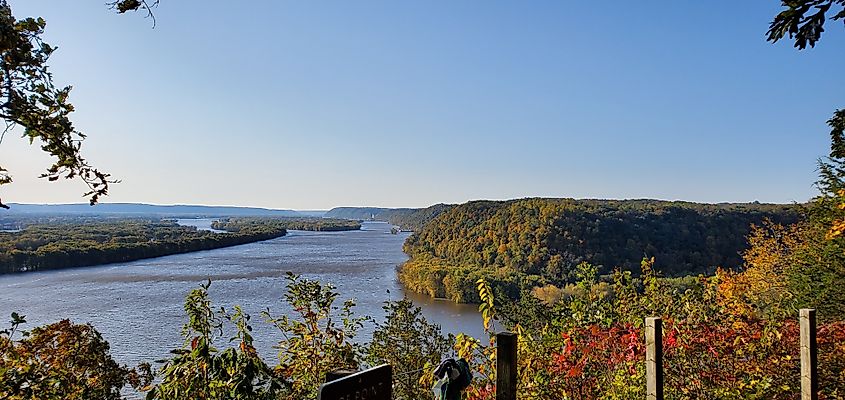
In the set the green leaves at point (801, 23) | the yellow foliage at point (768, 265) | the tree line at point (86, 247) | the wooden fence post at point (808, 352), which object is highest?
the green leaves at point (801, 23)

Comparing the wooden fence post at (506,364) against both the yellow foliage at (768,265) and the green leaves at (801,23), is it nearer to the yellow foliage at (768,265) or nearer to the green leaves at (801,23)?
the green leaves at (801,23)

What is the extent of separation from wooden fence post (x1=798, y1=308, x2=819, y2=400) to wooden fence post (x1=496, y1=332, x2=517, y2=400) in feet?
4.95

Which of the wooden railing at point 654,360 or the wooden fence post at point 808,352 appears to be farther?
the wooden fence post at point 808,352

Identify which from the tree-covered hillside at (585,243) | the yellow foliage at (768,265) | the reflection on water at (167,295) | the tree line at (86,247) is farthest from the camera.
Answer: the tree line at (86,247)

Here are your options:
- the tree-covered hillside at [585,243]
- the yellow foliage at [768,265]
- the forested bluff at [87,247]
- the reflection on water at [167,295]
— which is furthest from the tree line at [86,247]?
the yellow foliage at [768,265]

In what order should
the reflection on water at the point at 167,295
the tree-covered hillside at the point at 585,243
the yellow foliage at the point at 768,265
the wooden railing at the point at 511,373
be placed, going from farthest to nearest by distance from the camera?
the tree-covered hillside at the point at 585,243, the reflection on water at the point at 167,295, the yellow foliage at the point at 768,265, the wooden railing at the point at 511,373

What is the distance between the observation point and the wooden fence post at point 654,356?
86.6 inches

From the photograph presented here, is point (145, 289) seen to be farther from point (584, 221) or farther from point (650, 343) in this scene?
point (650, 343)

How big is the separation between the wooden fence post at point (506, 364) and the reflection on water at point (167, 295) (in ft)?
23.2

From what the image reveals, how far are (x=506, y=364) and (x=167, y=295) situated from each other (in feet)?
74.2

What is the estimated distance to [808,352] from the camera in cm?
255

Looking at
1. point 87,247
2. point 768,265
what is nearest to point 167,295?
point 87,247

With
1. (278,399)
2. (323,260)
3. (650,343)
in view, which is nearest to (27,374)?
(278,399)

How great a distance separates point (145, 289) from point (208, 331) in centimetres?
2387
